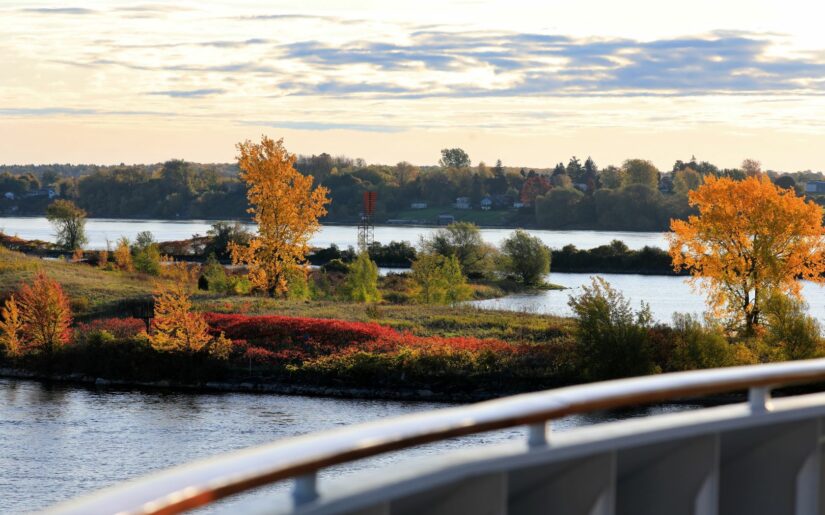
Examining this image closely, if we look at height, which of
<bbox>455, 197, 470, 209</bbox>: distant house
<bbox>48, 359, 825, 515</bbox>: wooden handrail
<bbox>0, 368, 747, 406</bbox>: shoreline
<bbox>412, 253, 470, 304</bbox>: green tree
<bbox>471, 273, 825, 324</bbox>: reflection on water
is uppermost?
<bbox>455, 197, 470, 209</bbox>: distant house

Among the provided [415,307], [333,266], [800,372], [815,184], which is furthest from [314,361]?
[815,184]

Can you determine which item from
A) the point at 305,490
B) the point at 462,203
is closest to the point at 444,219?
the point at 462,203

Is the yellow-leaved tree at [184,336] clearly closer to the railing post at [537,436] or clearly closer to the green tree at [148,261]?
the green tree at [148,261]

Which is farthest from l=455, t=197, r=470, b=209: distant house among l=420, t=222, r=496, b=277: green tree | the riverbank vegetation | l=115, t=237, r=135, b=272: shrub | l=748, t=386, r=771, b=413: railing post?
l=748, t=386, r=771, b=413: railing post

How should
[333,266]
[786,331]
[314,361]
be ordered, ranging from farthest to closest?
[333,266]
[314,361]
[786,331]

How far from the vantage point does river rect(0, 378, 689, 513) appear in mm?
24000

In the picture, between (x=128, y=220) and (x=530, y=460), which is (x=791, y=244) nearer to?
(x=530, y=460)

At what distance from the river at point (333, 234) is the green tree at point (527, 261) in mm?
27740

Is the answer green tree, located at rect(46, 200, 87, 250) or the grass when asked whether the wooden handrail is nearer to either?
the grass

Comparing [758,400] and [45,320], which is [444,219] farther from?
[758,400]

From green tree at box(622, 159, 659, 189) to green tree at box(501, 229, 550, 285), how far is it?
92.5m

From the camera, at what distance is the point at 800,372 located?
327 cm

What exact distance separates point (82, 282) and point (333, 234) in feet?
285

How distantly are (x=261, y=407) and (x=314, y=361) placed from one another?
483 cm
